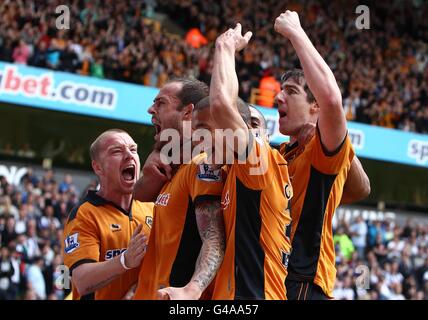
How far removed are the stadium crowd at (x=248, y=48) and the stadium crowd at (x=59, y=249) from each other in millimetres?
2849

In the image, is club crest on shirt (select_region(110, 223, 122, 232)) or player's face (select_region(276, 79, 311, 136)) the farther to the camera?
club crest on shirt (select_region(110, 223, 122, 232))

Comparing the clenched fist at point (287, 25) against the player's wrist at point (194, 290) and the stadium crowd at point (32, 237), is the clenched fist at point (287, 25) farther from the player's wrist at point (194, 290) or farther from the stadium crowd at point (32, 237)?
the stadium crowd at point (32, 237)

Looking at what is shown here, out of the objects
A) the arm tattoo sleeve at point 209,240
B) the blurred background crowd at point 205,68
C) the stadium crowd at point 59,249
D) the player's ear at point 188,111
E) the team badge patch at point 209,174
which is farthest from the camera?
the blurred background crowd at point 205,68

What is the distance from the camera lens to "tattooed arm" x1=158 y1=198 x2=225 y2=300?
3.48 m

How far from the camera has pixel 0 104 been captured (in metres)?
16.6

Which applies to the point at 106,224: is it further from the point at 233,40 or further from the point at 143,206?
the point at 233,40

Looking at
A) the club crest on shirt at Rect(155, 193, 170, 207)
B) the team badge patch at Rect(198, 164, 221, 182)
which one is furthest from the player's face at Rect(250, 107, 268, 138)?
the club crest on shirt at Rect(155, 193, 170, 207)

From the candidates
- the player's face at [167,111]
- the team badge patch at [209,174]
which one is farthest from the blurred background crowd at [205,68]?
the team badge patch at [209,174]

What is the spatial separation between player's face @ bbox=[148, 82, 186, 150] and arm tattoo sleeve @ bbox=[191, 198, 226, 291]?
727 millimetres

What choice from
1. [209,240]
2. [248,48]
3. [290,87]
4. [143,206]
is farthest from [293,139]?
[248,48]

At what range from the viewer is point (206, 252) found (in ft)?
12.0

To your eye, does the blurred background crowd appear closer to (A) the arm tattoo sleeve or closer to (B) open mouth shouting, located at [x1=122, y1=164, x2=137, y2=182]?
(B) open mouth shouting, located at [x1=122, y1=164, x2=137, y2=182]

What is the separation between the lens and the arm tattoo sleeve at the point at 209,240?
11.8 ft

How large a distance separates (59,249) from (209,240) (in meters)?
10.9
